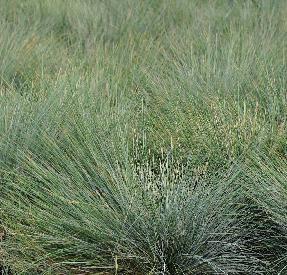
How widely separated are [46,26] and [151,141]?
224 centimetres

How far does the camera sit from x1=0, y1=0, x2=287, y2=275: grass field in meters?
1.79

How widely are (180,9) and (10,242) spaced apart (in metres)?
3.20

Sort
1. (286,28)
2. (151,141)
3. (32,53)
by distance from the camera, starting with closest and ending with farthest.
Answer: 1. (151,141)
2. (32,53)
3. (286,28)

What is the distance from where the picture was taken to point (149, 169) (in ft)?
6.25

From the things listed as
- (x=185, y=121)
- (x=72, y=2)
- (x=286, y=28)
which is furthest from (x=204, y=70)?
(x=72, y=2)

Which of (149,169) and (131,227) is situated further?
(149,169)

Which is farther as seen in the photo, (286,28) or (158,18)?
(158,18)

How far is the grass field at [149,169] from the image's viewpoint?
1791 mm

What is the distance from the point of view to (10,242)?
186cm

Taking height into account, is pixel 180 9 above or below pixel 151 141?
below

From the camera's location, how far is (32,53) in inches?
140

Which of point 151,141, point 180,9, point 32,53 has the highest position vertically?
point 151,141

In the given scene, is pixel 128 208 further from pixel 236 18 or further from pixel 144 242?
pixel 236 18

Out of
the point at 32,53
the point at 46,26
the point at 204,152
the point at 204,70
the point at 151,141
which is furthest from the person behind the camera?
the point at 46,26
